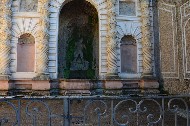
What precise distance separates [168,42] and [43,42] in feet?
20.9

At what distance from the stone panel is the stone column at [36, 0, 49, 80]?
19.8ft

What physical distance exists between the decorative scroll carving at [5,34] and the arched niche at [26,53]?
671 millimetres

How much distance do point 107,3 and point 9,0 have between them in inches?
198

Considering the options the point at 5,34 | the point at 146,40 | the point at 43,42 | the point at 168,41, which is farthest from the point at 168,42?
the point at 5,34

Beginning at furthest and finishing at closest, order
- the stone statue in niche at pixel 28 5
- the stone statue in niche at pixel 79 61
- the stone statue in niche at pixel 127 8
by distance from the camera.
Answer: the stone statue in niche at pixel 79 61, the stone statue in niche at pixel 127 8, the stone statue in niche at pixel 28 5

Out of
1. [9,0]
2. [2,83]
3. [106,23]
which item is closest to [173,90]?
[106,23]

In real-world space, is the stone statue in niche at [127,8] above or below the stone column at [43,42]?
above

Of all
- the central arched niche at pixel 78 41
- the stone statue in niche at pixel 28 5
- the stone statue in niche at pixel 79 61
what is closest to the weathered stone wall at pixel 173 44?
the central arched niche at pixel 78 41

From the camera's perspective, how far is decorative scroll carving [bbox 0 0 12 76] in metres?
11.9

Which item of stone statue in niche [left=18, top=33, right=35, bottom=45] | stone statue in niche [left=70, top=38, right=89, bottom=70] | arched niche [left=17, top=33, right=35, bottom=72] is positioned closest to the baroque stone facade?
arched niche [left=17, top=33, right=35, bottom=72]

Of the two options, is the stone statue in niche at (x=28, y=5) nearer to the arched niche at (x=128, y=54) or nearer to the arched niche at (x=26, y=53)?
the arched niche at (x=26, y=53)

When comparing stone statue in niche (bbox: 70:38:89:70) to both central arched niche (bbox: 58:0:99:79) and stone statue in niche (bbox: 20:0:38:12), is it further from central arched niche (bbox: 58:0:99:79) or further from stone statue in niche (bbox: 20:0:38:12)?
stone statue in niche (bbox: 20:0:38:12)

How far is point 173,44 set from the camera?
39.4 ft

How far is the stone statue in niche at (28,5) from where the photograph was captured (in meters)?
Result: 12.7
